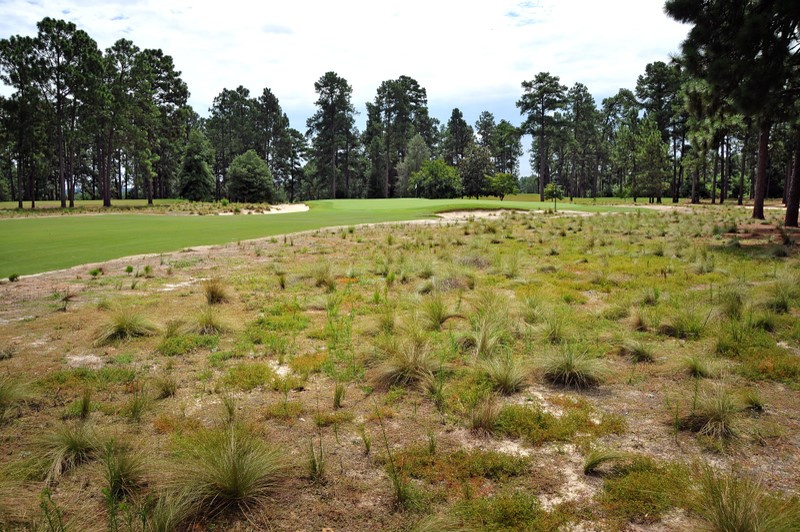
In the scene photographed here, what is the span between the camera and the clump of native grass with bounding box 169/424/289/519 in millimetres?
2672

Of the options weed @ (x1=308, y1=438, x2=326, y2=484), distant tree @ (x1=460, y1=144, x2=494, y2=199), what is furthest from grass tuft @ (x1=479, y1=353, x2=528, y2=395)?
distant tree @ (x1=460, y1=144, x2=494, y2=199)

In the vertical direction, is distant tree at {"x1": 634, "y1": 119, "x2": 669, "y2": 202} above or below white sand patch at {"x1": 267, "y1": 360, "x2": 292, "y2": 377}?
above

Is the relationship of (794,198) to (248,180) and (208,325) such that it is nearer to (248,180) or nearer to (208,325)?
(208,325)

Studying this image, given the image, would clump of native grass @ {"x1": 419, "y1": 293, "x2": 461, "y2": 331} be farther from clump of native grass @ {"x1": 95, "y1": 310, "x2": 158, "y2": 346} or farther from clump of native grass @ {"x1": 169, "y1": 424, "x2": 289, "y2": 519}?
clump of native grass @ {"x1": 95, "y1": 310, "x2": 158, "y2": 346}

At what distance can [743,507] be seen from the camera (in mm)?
2297

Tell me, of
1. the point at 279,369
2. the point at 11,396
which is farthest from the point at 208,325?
the point at 11,396

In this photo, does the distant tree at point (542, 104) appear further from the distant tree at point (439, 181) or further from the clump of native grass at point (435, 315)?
the clump of native grass at point (435, 315)

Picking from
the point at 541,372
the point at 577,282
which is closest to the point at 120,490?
the point at 541,372

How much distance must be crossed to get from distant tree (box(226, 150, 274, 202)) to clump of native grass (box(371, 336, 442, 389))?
57708mm

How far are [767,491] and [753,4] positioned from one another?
15627 millimetres

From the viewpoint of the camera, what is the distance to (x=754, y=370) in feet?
14.9

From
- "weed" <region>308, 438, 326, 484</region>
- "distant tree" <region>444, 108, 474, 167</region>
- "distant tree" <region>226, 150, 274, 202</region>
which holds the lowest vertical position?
"weed" <region>308, 438, 326, 484</region>

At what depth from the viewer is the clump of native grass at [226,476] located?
105 inches

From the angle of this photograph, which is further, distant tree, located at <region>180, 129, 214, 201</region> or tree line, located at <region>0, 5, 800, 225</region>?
distant tree, located at <region>180, 129, 214, 201</region>
